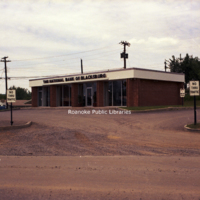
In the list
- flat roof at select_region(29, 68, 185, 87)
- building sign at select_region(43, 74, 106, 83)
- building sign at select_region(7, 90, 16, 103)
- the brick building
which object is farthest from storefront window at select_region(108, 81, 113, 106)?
building sign at select_region(7, 90, 16, 103)

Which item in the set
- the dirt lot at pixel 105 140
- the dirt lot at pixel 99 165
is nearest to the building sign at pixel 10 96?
the dirt lot at pixel 105 140

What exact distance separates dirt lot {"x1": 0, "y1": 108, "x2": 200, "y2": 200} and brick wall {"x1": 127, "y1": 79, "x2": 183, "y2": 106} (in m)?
16.7

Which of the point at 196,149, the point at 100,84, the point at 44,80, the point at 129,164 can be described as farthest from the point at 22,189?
the point at 44,80

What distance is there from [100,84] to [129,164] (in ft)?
87.5

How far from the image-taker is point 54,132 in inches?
564

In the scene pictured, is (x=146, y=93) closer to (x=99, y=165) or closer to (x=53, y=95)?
(x=53, y=95)

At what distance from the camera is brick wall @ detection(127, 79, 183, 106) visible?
31.0 meters

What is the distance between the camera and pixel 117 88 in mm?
33000

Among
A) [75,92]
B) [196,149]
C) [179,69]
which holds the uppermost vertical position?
[179,69]

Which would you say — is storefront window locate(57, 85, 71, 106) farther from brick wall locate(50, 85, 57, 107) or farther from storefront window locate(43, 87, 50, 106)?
storefront window locate(43, 87, 50, 106)

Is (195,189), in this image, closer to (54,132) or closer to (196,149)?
(196,149)

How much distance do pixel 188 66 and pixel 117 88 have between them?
2743cm

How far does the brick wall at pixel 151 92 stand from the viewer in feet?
102

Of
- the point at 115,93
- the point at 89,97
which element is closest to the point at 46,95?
the point at 89,97
